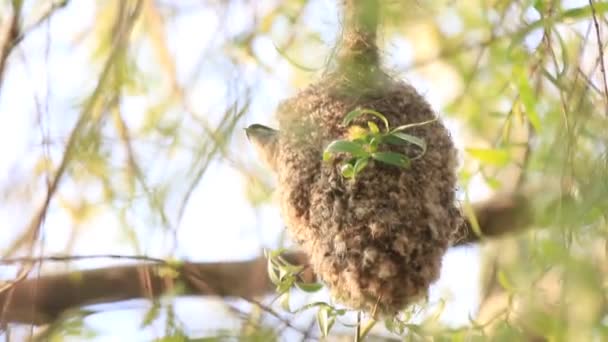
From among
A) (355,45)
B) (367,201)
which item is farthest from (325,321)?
(355,45)

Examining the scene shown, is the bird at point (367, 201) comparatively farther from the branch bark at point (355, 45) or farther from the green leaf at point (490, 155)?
the green leaf at point (490, 155)

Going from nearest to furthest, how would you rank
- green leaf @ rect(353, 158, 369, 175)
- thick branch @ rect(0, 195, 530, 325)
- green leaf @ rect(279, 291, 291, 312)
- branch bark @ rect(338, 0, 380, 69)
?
green leaf @ rect(353, 158, 369, 175) < branch bark @ rect(338, 0, 380, 69) < green leaf @ rect(279, 291, 291, 312) < thick branch @ rect(0, 195, 530, 325)

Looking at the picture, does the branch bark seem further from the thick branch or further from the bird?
the thick branch

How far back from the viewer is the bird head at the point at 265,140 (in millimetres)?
1128

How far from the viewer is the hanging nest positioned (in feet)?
3.24

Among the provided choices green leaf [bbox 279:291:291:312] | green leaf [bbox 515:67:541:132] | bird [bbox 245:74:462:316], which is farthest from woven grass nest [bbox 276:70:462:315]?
green leaf [bbox 515:67:541:132]

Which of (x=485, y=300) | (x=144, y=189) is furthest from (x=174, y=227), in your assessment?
(x=485, y=300)

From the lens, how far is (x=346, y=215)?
100 cm

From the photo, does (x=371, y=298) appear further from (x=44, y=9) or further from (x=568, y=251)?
(x=44, y=9)

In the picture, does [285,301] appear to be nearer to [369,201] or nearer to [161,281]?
[369,201]

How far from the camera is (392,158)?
0.99 metres

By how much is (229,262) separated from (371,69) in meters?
0.62

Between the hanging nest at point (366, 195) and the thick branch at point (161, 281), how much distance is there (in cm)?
31

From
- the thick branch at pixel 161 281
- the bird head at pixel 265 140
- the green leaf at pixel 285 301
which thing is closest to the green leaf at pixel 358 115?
the bird head at pixel 265 140
